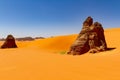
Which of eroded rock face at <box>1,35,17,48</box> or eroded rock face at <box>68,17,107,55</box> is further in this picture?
eroded rock face at <box>1,35,17,48</box>

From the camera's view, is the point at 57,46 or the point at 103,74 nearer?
the point at 103,74

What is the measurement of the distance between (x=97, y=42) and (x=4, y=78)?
1801 cm

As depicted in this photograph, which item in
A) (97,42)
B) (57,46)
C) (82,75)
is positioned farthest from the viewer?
(57,46)

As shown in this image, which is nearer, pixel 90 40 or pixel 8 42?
A: pixel 90 40

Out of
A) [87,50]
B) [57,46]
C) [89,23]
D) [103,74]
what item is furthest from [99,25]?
[57,46]

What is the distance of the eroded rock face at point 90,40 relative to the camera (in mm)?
23188

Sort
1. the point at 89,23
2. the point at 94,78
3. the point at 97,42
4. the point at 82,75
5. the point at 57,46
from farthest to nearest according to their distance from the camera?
the point at 57,46 < the point at 89,23 < the point at 97,42 < the point at 82,75 < the point at 94,78

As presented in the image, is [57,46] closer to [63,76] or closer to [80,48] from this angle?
[80,48]

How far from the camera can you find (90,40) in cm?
2372

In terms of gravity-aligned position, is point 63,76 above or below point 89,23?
below

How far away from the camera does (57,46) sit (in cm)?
4591

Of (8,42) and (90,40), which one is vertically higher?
(90,40)

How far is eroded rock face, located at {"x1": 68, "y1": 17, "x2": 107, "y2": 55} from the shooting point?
23.2m

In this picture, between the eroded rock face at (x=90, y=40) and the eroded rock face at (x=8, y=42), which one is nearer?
the eroded rock face at (x=90, y=40)
